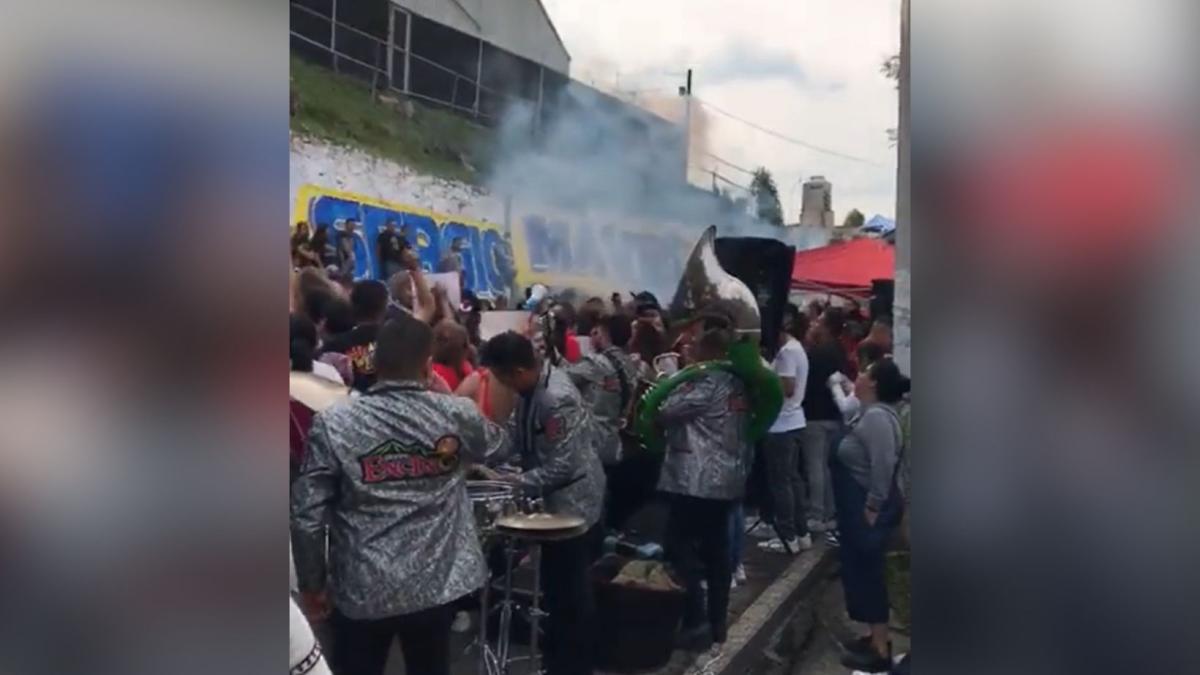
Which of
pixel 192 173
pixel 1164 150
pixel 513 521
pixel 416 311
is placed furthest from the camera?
pixel 513 521

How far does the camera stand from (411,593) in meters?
1.82

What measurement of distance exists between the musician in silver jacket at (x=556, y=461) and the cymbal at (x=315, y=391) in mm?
271

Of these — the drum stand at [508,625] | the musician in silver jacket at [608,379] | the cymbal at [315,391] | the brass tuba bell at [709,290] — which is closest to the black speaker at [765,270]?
the brass tuba bell at [709,290]

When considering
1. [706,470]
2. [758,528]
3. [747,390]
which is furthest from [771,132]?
[758,528]

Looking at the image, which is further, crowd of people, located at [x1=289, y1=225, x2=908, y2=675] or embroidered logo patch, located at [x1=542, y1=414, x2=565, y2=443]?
embroidered logo patch, located at [x1=542, y1=414, x2=565, y2=443]

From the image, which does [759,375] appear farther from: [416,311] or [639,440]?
[416,311]

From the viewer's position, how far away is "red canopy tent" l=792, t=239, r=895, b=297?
1.87 metres

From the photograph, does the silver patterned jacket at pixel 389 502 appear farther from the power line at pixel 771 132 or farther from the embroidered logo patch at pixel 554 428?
the power line at pixel 771 132

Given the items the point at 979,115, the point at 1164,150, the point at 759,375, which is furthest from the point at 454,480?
the point at 1164,150

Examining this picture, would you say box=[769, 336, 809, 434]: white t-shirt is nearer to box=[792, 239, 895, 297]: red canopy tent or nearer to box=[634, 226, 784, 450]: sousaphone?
box=[634, 226, 784, 450]: sousaphone

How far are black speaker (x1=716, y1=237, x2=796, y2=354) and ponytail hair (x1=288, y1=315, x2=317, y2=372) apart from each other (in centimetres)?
72

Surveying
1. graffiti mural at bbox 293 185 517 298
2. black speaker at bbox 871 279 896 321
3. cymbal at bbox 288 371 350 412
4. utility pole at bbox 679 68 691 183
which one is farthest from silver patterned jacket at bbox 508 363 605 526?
black speaker at bbox 871 279 896 321

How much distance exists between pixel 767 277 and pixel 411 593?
84 centimetres

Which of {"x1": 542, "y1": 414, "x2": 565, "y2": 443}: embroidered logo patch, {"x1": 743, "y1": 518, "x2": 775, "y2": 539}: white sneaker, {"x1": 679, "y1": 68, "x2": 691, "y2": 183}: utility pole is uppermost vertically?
{"x1": 679, "y1": 68, "x2": 691, "y2": 183}: utility pole
